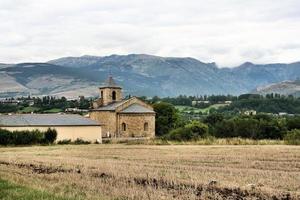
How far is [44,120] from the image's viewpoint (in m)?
79.9

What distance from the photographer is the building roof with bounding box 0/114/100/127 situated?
77.8 metres

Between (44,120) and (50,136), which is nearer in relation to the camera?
(50,136)

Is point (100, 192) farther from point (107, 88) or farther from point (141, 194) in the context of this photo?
point (107, 88)

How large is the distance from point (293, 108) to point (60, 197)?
190 meters

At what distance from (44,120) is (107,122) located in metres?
17.4

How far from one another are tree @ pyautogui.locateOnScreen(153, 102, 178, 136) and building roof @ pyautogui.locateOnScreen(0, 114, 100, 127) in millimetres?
28170

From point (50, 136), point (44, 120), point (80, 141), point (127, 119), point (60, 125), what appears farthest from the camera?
point (127, 119)

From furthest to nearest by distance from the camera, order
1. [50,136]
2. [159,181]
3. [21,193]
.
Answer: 1. [50,136]
2. [159,181]
3. [21,193]

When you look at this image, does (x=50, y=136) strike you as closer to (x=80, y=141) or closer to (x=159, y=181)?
(x=80, y=141)

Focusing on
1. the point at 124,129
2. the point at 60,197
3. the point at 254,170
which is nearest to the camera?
the point at 60,197

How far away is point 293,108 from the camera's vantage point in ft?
650

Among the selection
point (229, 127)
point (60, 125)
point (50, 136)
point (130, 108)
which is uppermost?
point (130, 108)

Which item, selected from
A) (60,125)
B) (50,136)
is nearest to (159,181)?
(50,136)

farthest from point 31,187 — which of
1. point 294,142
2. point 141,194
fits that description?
point 294,142
